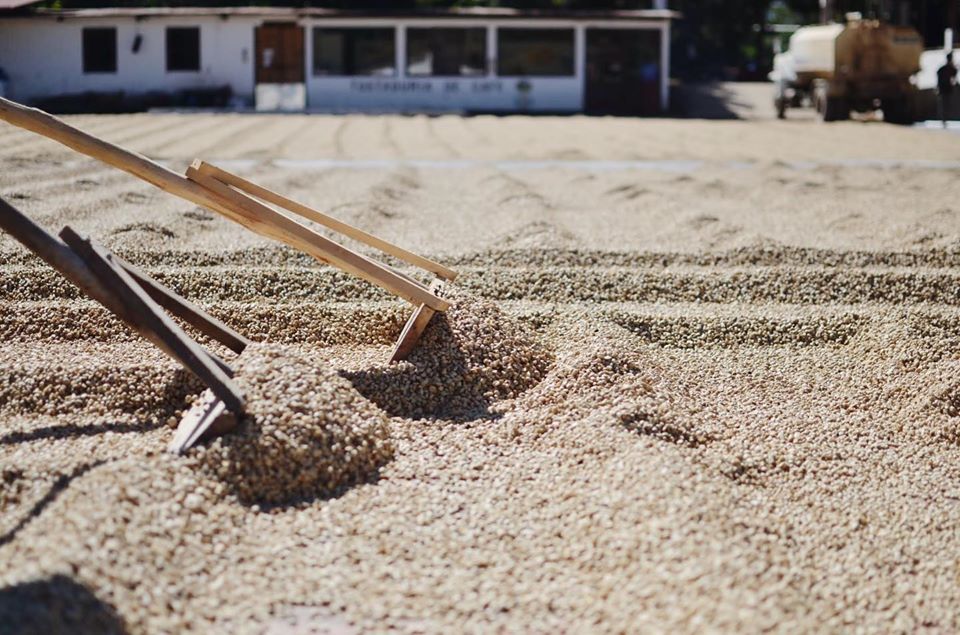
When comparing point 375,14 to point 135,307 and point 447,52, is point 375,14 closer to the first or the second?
point 447,52

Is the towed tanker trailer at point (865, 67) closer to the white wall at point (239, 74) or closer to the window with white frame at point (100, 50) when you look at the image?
the white wall at point (239, 74)

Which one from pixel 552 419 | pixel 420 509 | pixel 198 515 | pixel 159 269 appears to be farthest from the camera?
pixel 159 269

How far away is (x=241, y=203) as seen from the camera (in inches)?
179

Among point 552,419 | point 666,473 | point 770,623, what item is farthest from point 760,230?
point 770,623

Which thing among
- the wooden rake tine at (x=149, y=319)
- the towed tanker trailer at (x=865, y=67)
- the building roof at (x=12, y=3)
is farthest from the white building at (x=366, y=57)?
the wooden rake tine at (x=149, y=319)

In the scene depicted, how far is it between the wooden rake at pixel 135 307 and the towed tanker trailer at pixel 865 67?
20477 mm

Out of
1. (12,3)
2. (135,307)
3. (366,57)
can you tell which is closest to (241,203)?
(135,307)

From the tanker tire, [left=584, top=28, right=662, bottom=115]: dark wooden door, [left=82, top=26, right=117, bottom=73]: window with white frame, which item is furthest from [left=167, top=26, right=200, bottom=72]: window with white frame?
the tanker tire

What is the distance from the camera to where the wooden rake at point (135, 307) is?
3852mm

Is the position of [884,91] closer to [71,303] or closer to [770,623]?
[71,303]

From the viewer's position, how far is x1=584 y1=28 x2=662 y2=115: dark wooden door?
90.8ft

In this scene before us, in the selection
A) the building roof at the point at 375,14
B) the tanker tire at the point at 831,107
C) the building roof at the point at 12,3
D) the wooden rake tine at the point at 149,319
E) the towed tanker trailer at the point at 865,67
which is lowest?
the wooden rake tine at the point at 149,319

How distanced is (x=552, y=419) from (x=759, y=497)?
0.94 metres

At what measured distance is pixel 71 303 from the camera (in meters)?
5.61
